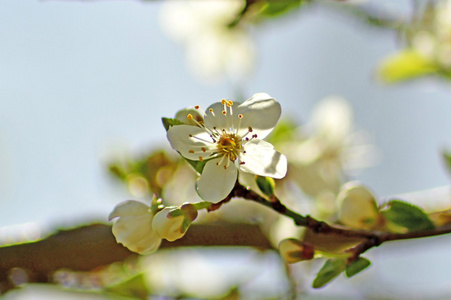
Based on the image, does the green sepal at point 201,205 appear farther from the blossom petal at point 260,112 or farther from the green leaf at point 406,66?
the green leaf at point 406,66

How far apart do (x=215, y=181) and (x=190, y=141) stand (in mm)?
74

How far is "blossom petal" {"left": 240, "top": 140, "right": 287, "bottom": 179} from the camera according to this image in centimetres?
81

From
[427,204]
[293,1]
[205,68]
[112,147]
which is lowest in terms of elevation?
[427,204]

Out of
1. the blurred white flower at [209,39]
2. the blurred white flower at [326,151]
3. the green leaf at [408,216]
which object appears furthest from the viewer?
the blurred white flower at [209,39]

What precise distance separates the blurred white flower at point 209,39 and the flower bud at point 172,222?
1207 millimetres

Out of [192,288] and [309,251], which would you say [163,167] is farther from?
[309,251]

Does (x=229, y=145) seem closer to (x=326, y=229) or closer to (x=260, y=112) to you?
(x=260, y=112)

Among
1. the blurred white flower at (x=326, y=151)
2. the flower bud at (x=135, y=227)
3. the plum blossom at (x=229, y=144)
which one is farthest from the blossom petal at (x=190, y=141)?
the blurred white flower at (x=326, y=151)

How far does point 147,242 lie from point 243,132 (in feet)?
0.79

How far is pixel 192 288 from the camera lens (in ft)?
4.82

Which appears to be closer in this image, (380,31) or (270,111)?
(270,111)

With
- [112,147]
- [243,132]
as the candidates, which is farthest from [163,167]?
[243,132]

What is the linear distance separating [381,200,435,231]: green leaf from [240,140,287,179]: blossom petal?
0.72 feet

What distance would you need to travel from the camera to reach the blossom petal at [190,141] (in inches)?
31.7
